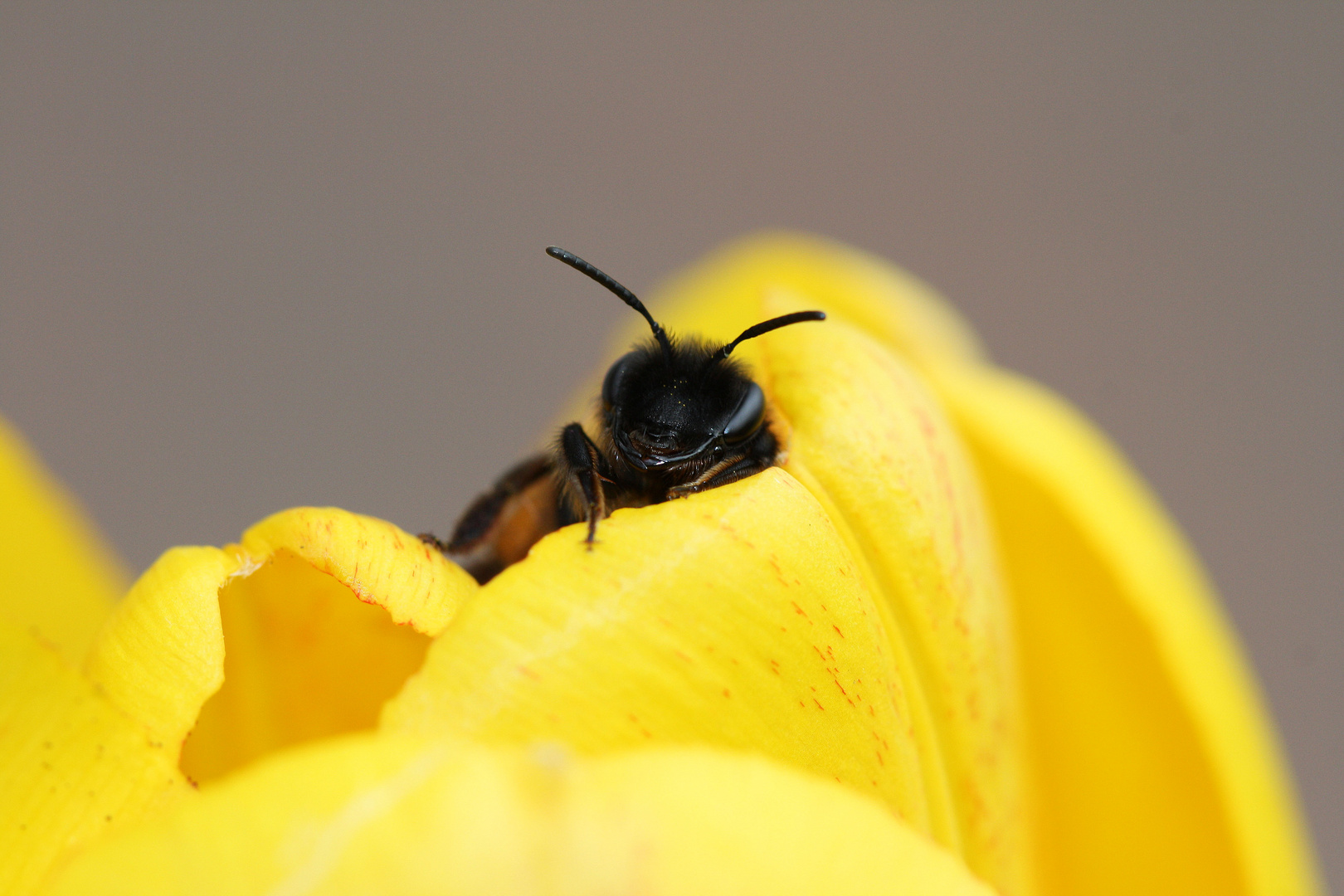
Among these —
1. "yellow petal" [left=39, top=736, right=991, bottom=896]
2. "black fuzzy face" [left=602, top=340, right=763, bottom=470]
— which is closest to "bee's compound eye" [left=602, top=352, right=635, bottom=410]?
"black fuzzy face" [left=602, top=340, right=763, bottom=470]

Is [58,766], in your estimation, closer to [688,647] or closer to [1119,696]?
[688,647]

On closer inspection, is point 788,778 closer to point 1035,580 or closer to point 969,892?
point 969,892

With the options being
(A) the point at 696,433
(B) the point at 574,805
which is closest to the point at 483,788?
(B) the point at 574,805

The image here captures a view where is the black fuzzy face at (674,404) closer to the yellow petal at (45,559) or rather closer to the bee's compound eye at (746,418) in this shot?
the bee's compound eye at (746,418)

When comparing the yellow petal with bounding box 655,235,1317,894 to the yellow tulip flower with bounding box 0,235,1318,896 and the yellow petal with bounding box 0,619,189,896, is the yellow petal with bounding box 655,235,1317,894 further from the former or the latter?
the yellow petal with bounding box 0,619,189,896

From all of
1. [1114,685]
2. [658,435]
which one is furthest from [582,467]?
[1114,685]
